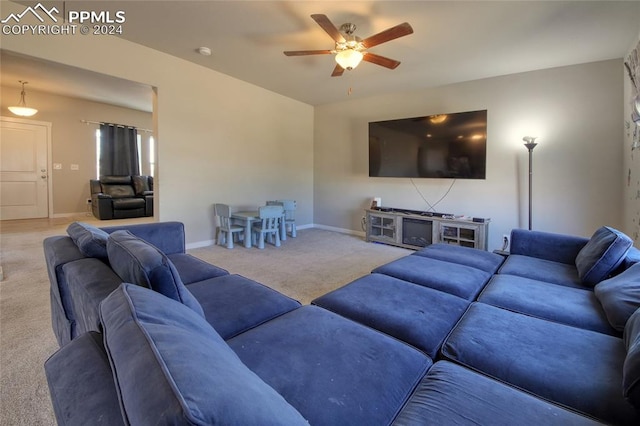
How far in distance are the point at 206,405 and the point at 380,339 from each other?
0.93m

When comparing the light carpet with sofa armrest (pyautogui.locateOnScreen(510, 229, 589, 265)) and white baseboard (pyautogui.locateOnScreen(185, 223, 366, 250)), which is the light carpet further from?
sofa armrest (pyautogui.locateOnScreen(510, 229, 589, 265))

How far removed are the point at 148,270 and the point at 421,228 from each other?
4.03 m

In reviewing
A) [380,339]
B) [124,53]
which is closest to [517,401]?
[380,339]

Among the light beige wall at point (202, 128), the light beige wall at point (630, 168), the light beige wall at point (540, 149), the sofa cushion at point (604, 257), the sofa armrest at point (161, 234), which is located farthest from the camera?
the light beige wall at point (540, 149)

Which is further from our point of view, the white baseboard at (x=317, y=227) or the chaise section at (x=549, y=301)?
the white baseboard at (x=317, y=227)

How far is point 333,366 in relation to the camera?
1.04 metres

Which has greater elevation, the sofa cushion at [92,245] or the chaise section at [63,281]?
the sofa cushion at [92,245]

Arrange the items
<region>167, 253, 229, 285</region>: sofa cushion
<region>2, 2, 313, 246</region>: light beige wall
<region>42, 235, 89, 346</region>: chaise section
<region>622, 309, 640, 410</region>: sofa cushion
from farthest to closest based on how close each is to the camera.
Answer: <region>2, 2, 313, 246</region>: light beige wall, <region>167, 253, 229, 285</region>: sofa cushion, <region>42, 235, 89, 346</region>: chaise section, <region>622, 309, 640, 410</region>: sofa cushion

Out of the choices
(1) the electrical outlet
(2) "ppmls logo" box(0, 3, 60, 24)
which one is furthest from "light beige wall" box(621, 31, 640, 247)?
(2) "ppmls logo" box(0, 3, 60, 24)

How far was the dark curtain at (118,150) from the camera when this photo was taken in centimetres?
675

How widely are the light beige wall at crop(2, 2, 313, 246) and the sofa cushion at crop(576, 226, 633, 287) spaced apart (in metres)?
4.24

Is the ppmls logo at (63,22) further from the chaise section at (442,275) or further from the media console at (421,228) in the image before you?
the media console at (421,228)

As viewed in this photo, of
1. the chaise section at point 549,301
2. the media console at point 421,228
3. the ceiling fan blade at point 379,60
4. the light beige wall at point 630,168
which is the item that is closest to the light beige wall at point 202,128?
the media console at point 421,228

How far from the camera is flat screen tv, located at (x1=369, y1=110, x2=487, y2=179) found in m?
4.02
